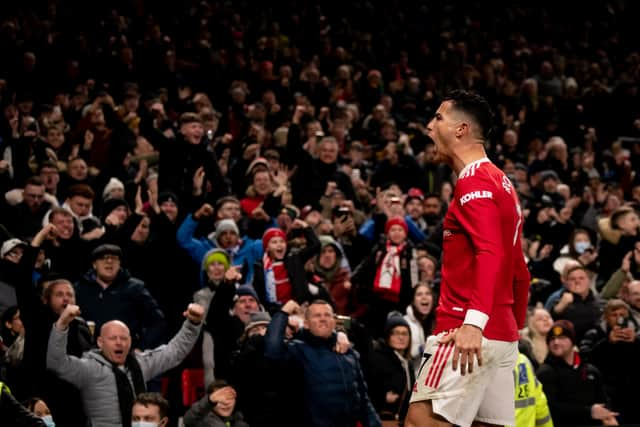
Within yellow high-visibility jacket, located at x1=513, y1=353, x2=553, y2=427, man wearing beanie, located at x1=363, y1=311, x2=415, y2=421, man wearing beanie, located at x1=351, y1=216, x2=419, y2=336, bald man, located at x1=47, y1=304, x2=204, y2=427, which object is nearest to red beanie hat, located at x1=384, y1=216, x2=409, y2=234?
man wearing beanie, located at x1=351, y1=216, x2=419, y2=336

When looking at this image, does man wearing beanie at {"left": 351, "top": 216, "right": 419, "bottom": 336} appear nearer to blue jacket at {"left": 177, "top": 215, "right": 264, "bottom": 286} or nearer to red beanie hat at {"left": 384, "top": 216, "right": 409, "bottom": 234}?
red beanie hat at {"left": 384, "top": 216, "right": 409, "bottom": 234}

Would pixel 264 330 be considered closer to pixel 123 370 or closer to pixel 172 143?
pixel 123 370

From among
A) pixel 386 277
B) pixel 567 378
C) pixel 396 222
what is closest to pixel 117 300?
pixel 386 277

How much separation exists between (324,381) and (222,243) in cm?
234

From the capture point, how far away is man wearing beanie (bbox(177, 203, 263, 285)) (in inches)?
402

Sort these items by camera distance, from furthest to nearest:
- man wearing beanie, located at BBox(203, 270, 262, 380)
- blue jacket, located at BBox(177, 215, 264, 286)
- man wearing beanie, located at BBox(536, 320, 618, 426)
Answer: blue jacket, located at BBox(177, 215, 264, 286) < man wearing beanie, located at BBox(536, 320, 618, 426) < man wearing beanie, located at BBox(203, 270, 262, 380)

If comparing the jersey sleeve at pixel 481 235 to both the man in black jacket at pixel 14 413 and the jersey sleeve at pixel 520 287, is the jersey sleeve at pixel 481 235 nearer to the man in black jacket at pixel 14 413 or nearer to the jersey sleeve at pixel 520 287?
the jersey sleeve at pixel 520 287

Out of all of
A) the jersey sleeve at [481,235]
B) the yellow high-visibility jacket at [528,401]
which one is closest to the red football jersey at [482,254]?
the jersey sleeve at [481,235]

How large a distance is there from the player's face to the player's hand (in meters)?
0.80

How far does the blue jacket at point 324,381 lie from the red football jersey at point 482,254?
375 centimetres

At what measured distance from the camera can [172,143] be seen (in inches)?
448

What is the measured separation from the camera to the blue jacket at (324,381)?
332 inches

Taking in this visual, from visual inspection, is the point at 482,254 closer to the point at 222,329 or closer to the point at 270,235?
the point at 222,329

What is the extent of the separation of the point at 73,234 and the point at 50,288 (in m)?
1.43
